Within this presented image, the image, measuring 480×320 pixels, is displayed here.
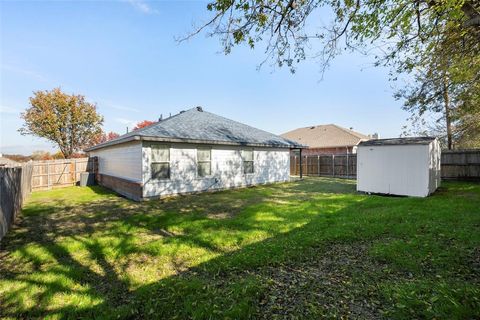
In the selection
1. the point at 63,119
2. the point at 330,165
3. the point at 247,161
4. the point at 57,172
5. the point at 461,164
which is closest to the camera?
the point at 247,161

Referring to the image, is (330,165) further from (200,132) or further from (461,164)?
(200,132)

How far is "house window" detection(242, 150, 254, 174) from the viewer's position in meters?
14.2

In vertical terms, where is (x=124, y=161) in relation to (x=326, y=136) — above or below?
below

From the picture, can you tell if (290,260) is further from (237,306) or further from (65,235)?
(65,235)

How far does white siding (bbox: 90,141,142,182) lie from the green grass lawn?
366cm

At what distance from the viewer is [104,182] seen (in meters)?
16.0

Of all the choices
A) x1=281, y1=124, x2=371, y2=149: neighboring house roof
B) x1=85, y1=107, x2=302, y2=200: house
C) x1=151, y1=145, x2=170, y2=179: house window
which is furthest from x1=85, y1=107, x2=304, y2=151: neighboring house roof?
x1=281, y1=124, x2=371, y2=149: neighboring house roof

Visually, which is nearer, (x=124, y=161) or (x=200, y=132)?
(x=124, y=161)

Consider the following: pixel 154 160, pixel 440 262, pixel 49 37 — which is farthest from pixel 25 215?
pixel 440 262

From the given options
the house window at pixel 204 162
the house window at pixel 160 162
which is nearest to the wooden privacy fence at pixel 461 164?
the house window at pixel 204 162

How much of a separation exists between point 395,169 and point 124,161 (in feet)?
42.8

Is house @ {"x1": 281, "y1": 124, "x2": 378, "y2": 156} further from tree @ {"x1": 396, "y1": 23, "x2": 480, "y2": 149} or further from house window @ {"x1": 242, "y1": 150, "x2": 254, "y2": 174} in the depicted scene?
house window @ {"x1": 242, "y1": 150, "x2": 254, "y2": 174}

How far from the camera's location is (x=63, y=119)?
91.2 ft

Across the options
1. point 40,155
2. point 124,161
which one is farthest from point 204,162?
point 40,155
